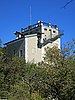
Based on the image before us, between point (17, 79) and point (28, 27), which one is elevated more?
point (28, 27)

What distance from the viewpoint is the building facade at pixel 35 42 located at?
50791mm

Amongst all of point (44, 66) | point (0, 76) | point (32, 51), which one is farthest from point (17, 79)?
point (32, 51)

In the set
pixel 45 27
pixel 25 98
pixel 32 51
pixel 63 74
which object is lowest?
pixel 25 98

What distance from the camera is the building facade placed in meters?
50.8

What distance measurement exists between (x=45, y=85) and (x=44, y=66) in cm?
320

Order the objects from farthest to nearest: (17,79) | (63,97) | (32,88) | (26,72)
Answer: (26,72) → (17,79) → (32,88) → (63,97)

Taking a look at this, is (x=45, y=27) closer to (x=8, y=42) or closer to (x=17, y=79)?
(x=8, y=42)

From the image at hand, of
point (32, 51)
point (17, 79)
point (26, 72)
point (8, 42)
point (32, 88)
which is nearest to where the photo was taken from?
point (32, 88)

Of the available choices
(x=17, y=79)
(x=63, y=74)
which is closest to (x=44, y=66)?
(x=63, y=74)

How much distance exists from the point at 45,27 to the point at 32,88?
31006 millimetres

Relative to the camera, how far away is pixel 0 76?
32375 millimetres

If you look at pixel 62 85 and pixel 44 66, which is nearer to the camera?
pixel 62 85

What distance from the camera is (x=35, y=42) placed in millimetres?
52406

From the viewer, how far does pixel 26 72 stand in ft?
113
